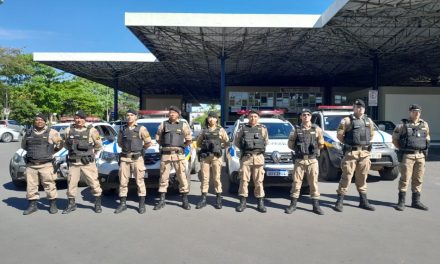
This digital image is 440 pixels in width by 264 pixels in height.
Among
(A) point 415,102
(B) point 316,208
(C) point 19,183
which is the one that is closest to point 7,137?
(C) point 19,183

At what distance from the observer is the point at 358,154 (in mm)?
6078

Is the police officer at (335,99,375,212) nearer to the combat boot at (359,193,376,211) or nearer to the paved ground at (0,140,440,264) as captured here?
the combat boot at (359,193,376,211)

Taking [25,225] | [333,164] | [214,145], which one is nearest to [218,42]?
[333,164]

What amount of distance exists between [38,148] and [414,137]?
645 centimetres

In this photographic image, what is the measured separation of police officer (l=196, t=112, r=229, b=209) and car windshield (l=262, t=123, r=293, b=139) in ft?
5.50

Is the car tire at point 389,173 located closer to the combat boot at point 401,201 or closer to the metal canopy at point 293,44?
the combat boot at point 401,201

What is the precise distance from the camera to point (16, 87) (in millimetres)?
43438

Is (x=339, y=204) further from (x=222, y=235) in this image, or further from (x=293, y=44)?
(x=293, y=44)

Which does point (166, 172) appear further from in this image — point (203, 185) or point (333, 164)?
point (333, 164)

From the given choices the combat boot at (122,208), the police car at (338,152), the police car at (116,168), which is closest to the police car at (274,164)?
the police car at (116,168)

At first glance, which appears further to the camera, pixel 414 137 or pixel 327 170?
pixel 327 170

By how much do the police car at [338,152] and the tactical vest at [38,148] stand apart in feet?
19.7

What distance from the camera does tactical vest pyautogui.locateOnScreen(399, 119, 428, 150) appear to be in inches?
239

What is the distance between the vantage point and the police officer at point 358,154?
6051mm
